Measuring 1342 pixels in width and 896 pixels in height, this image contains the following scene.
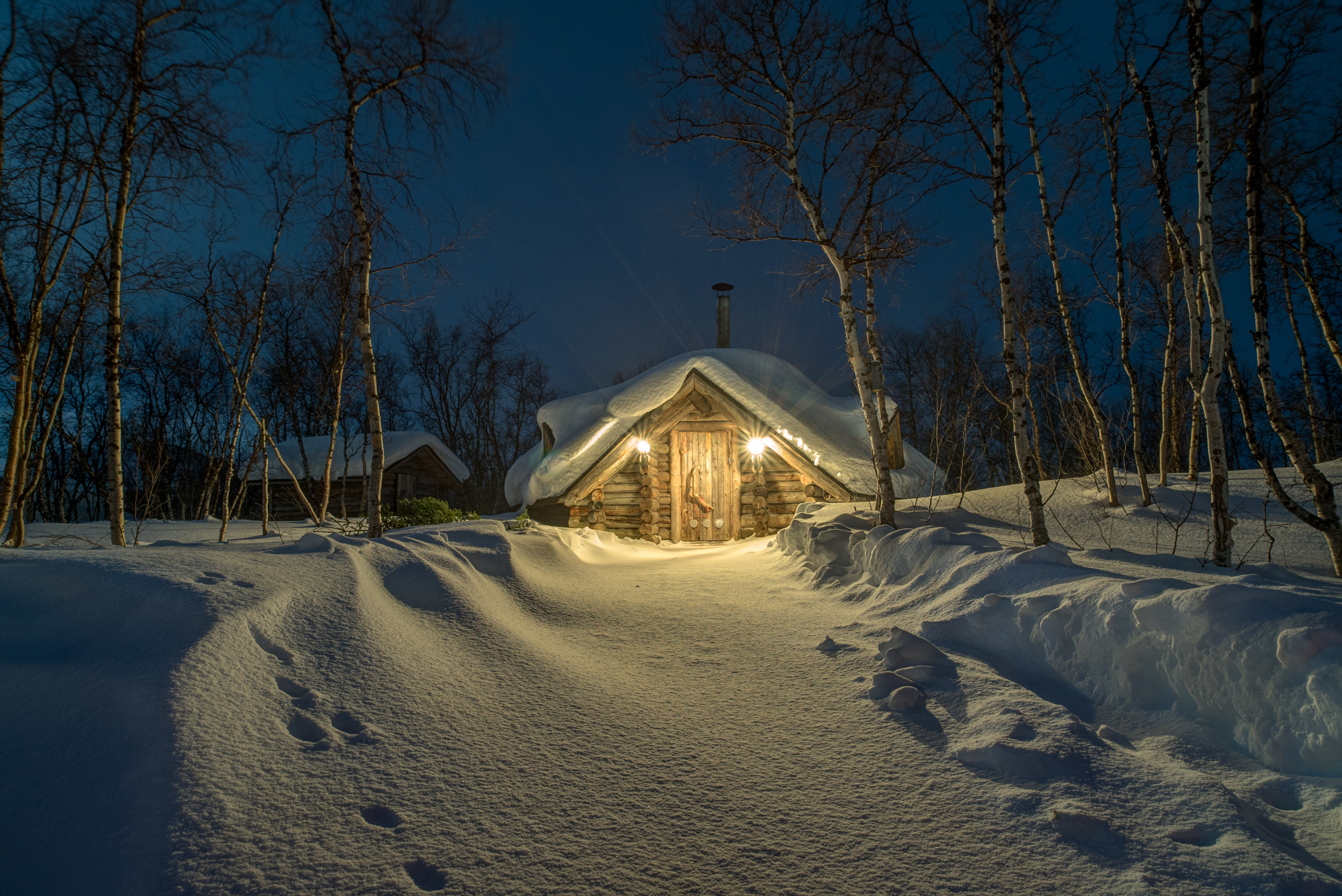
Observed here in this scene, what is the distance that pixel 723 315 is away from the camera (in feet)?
49.2

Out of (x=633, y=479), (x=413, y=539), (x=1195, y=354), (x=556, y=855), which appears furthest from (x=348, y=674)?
(x=1195, y=354)

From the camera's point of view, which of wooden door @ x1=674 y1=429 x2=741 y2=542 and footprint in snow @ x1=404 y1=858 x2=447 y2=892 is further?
wooden door @ x1=674 y1=429 x2=741 y2=542

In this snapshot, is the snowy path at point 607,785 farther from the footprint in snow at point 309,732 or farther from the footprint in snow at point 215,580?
the footprint in snow at point 215,580

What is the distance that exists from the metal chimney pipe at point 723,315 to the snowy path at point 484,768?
12601 mm

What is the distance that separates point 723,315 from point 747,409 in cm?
593

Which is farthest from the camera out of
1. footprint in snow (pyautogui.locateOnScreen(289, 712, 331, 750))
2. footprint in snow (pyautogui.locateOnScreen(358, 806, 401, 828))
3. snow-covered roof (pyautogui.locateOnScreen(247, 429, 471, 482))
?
snow-covered roof (pyautogui.locateOnScreen(247, 429, 471, 482))

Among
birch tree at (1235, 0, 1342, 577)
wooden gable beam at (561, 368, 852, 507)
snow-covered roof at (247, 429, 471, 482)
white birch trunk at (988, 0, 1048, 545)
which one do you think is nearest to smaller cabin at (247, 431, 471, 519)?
snow-covered roof at (247, 429, 471, 482)

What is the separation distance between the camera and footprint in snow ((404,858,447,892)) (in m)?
1.38

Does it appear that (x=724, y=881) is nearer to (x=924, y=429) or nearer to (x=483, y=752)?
(x=483, y=752)

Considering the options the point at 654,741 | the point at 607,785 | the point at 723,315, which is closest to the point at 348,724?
the point at 607,785

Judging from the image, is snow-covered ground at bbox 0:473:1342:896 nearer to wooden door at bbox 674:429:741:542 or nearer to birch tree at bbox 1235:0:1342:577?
birch tree at bbox 1235:0:1342:577

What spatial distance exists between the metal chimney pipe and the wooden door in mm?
5029

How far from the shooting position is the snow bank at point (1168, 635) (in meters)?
1.75

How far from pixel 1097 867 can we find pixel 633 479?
937 cm
